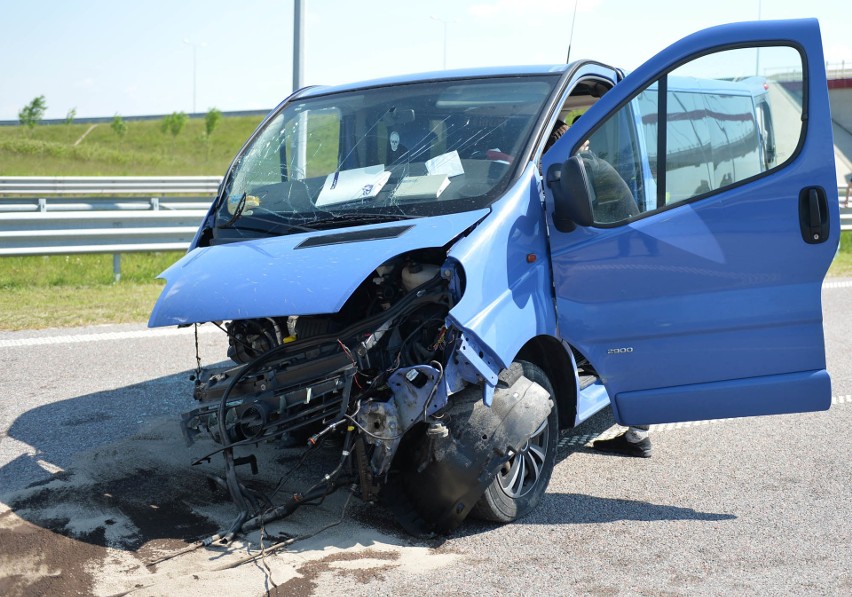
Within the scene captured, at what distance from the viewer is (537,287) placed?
4.54 meters

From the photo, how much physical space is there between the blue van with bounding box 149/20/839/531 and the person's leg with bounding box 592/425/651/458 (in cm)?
82

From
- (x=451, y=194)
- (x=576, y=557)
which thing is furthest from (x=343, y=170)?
(x=576, y=557)

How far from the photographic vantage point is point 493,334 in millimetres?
4145

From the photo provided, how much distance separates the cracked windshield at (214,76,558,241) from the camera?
483 cm

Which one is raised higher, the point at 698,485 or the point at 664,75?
the point at 664,75

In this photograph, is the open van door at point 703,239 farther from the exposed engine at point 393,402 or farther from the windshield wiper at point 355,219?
the windshield wiper at point 355,219

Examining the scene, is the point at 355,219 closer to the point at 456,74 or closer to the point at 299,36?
the point at 456,74

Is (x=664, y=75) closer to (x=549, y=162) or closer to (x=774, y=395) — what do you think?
(x=549, y=162)

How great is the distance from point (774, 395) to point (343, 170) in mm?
2542

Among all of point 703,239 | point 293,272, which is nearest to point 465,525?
point 293,272

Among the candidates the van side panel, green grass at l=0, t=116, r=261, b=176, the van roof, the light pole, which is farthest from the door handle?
green grass at l=0, t=116, r=261, b=176

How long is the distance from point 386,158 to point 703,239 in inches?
69.0

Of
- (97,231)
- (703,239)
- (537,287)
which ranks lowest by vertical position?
(97,231)

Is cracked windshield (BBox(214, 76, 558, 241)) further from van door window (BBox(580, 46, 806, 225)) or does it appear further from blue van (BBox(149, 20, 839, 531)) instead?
van door window (BBox(580, 46, 806, 225))
